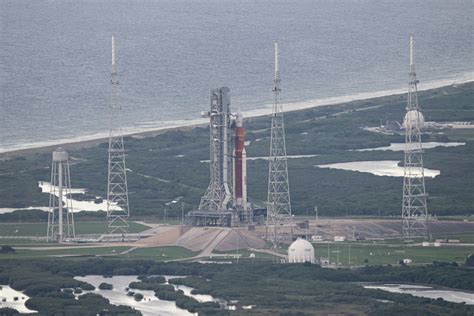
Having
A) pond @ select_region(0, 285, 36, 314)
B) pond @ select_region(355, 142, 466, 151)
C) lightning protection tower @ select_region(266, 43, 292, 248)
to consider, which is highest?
pond @ select_region(355, 142, 466, 151)

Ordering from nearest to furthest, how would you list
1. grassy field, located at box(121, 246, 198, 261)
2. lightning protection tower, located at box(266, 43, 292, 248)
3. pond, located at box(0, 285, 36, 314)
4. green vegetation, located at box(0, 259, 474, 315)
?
green vegetation, located at box(0, 259, 474, 315) < pond, located at box(0, 285, 36, 314) < grassy field, located at box(121, 246, 198, 261) < lightning protection tower, located at box(266, 43, 292, 248)

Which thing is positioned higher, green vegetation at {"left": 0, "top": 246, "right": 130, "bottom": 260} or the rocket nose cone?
the rocket nose cone

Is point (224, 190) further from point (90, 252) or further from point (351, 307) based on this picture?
point (351, 307)

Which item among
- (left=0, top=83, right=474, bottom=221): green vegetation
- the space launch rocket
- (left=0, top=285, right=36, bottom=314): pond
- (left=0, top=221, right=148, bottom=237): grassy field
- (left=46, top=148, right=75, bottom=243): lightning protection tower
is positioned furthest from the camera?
(left=0, top=83, right=474, bottom=221): green vegetation

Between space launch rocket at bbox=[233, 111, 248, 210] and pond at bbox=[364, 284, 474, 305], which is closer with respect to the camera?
pond at bbox=[364, 284, 474, 305]

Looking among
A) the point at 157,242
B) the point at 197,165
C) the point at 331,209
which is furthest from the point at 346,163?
the point at 157,242

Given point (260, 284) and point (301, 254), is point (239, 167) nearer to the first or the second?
point (301, 254)

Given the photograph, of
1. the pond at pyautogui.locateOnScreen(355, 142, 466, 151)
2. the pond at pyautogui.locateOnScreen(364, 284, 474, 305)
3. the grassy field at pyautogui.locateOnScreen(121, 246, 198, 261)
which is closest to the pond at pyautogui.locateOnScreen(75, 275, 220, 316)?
the grassy field at pyautogui.locateOnScreen(121, 246, 198, 261)

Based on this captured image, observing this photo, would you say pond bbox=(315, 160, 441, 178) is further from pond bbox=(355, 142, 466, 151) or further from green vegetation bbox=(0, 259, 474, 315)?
green vegetation bbox=(0, 259, 474, 315)
